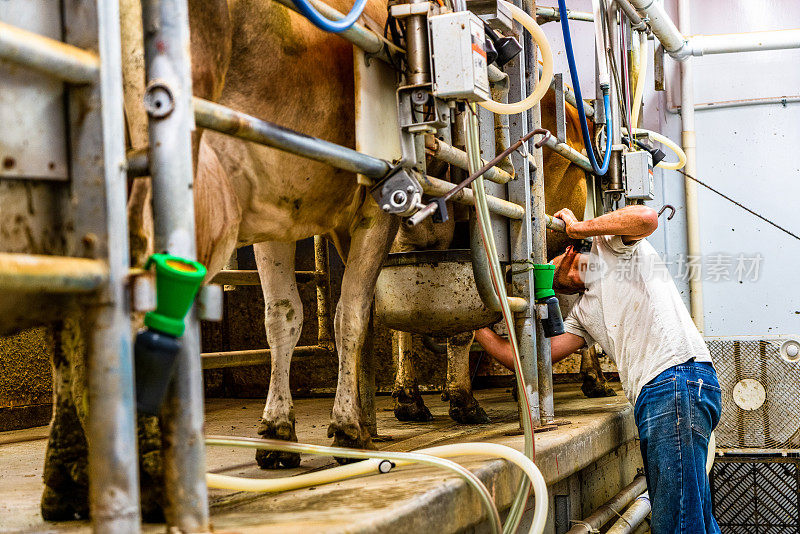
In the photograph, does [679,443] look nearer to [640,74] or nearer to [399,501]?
[399,501]

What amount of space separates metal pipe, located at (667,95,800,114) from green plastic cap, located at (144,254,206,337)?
583 centimetres

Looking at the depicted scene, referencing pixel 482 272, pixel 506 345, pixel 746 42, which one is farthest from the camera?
pixel 746 42

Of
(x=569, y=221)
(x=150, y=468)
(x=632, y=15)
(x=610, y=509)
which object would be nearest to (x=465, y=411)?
(x=610, y=509)

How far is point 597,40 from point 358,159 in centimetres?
265

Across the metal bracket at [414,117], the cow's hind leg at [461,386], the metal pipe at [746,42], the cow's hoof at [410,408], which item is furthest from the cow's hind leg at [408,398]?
the metal pipe at [746,42]

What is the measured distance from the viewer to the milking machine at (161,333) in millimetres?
1228

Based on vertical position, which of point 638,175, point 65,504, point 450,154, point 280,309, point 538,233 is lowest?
point 65,504

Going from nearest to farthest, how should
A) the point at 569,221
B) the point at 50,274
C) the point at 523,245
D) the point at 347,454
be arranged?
the point at 50,274, the point at 347,454, the point at 523,245, the point at 569,221

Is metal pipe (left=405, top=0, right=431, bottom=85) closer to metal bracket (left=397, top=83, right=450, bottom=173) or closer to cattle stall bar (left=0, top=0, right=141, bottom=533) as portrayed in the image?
metal bracket (left=397, top=83, right=450, bottom=173)

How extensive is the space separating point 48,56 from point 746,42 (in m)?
5.92

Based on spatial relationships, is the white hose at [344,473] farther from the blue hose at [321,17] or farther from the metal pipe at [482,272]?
the metal pipe at [482,272]

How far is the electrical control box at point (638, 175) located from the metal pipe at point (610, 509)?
148cm

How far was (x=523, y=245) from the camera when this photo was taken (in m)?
3.35

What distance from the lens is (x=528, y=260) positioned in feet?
11.0
